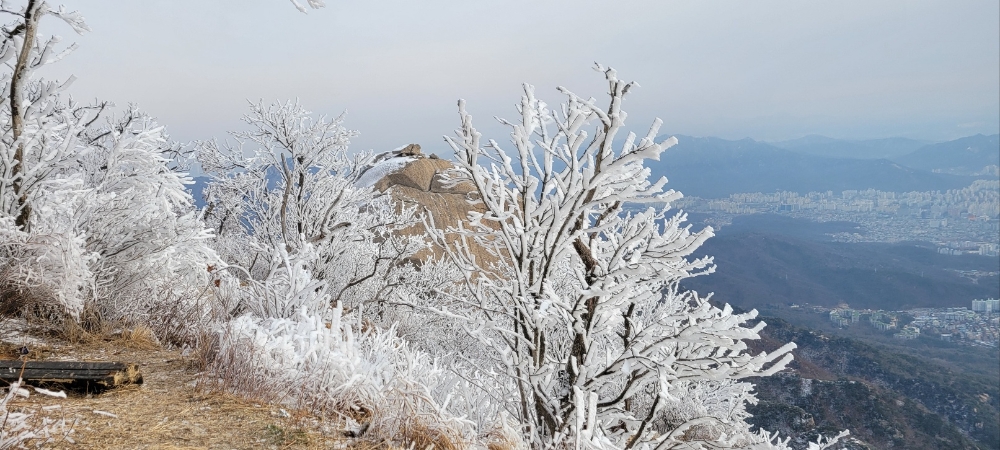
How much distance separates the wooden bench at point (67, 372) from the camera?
9.55 ft

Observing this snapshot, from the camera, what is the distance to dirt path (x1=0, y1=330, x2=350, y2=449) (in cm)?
250

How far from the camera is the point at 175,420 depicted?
2.80 m

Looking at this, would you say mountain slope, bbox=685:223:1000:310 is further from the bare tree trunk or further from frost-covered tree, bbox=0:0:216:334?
the bare tree trunk

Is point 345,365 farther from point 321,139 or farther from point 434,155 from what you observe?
point 434,155

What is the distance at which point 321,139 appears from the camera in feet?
33.9

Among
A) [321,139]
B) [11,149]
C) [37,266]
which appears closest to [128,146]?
[11,149]

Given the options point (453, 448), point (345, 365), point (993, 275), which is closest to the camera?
point (453, 448)

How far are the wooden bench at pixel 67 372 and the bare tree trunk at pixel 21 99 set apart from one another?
203 centimetres

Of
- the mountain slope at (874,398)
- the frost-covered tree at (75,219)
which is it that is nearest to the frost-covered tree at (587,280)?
the frost-covered tree at (75,219)

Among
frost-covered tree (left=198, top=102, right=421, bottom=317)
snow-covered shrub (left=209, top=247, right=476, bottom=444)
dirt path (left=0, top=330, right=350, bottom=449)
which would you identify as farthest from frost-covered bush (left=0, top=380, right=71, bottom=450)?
frost-covered tree (left=198, top=102, right=421, bottom=317)

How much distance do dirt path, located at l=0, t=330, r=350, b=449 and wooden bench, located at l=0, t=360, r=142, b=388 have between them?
0.08m

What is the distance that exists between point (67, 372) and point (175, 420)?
0.79 m

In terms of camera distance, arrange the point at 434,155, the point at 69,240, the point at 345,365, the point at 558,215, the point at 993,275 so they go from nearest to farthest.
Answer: the point at 558,215
the point at 345,365
the point at 69,240
the point at 434,155
the point at 993,275

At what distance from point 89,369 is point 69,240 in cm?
150
